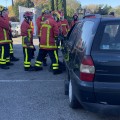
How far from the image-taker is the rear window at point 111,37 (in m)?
4.53

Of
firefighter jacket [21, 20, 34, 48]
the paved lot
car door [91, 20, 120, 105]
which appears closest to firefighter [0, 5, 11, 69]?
firefighter jacket [21, 20, 34, 48]

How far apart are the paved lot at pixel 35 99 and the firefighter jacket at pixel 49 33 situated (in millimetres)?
839

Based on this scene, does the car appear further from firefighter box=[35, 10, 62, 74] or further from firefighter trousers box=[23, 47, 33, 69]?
firefighter trousers box=[23, 47, 33, 69]

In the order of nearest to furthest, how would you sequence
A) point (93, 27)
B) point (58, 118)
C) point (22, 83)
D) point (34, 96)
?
point (93, 27)
point (58, 118)
point (34, 96)
point (22, 83)

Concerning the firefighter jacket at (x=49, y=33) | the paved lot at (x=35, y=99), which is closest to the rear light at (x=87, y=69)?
the paved lot at (x=35, y=99)

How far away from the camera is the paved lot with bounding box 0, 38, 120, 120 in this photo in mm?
5445

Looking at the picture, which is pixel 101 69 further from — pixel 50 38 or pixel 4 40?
pixel 4 40

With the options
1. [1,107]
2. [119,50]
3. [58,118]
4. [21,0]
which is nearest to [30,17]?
[1,107]

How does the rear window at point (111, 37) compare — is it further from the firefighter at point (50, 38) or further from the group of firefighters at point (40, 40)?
the firefighter at point (50, 38)

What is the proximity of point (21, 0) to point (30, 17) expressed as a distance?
57018mm

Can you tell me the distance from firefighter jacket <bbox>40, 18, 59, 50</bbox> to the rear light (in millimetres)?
4384

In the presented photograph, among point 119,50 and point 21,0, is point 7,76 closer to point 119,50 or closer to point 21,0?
point 119,50

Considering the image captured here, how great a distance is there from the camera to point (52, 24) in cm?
884

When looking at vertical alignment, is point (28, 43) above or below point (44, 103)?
above
